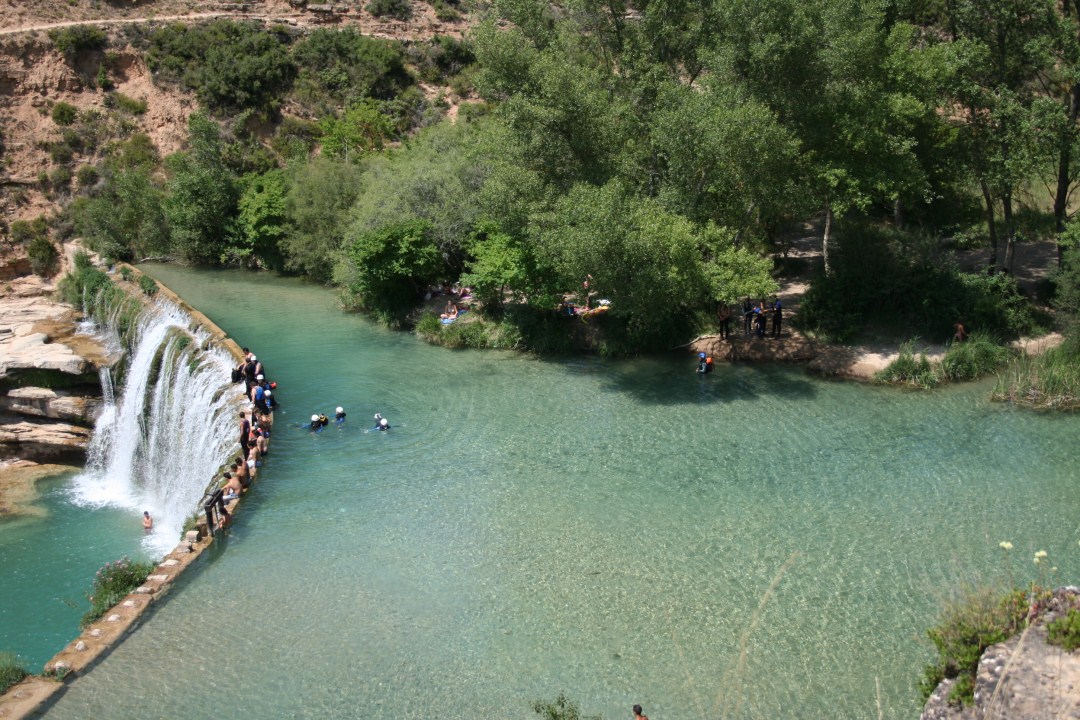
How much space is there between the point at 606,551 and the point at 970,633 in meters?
6.82

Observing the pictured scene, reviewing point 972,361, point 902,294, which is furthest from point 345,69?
point 972,361

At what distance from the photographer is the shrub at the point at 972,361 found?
22078mm

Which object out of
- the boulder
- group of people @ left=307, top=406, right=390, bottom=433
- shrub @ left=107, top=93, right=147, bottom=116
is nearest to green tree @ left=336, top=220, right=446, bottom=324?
group of people @ left=307, top=406, right=390, bottom=433

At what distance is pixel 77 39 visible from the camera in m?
47.1

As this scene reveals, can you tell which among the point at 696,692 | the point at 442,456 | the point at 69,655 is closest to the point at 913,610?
the point at 696,692

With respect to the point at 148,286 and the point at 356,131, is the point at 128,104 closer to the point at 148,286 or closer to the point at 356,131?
the point at 356,131

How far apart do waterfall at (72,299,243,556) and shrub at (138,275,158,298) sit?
10.7 feet

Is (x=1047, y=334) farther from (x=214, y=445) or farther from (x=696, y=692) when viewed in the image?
(x=214, y=445)

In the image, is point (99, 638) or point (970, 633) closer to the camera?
point (970, 633)

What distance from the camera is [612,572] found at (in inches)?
577

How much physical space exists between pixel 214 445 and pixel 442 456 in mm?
5526

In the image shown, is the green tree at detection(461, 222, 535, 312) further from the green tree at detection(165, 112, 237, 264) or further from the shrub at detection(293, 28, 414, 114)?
the shrub at detection(293, 28, 414, 114)

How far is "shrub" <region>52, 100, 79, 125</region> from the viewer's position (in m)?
45.7

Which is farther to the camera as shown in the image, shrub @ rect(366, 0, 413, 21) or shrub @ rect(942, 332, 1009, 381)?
shrub @ rect(366, 0, 413, 21)
